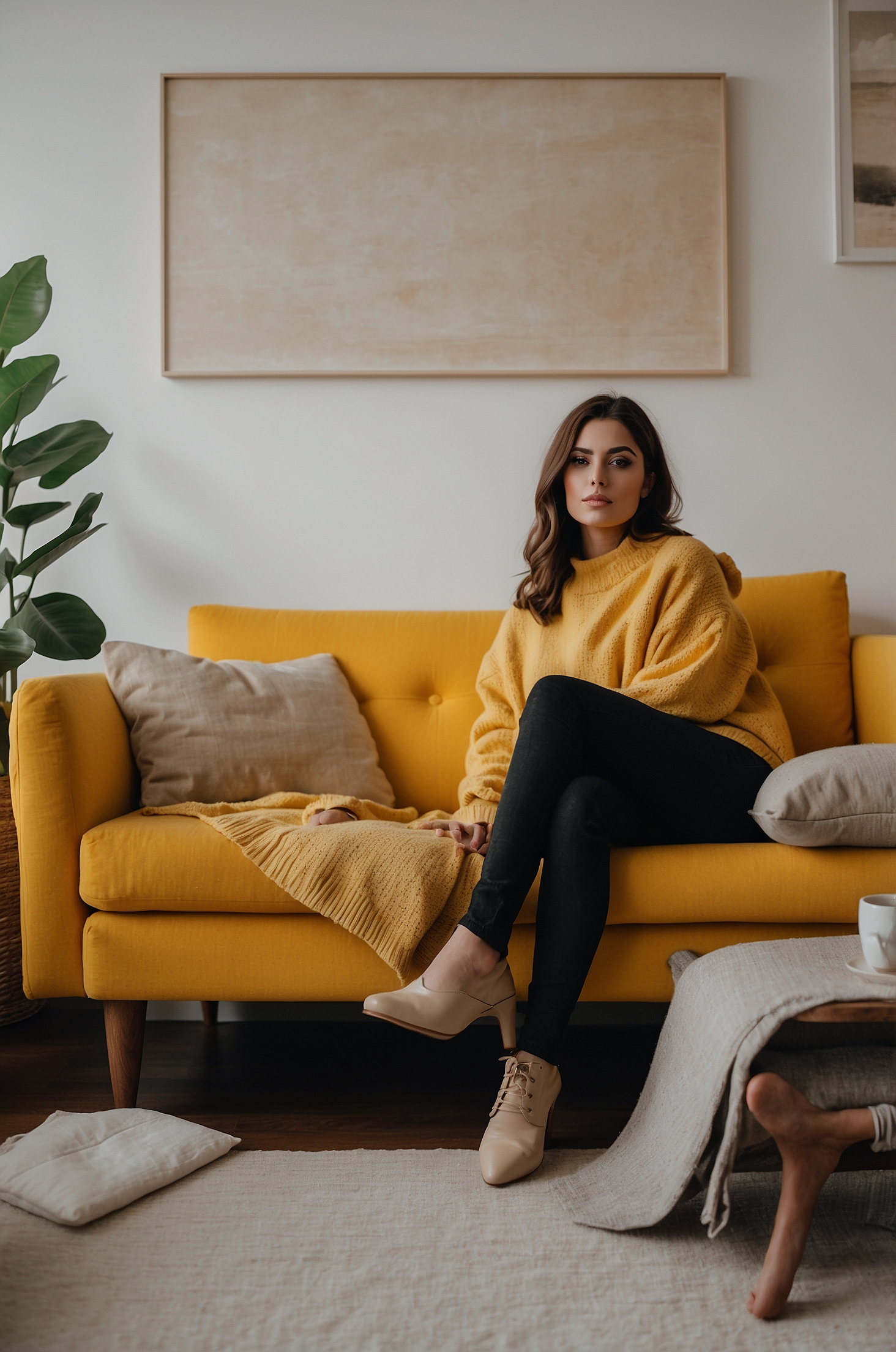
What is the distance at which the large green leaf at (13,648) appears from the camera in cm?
187

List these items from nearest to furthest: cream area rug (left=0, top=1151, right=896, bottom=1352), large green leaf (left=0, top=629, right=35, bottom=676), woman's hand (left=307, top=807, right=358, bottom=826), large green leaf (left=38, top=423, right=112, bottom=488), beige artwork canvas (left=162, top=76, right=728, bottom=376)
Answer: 1. cream area rug (left=0, top=1151, right=896, bottom=1352)
2. woman's hand (left=307, top=807, right=358, bottom=826)
3. large green leaf (left=0, top=629, right=35, bottom=676)
4. large green leaf (left=38, top=423, right=112, bottom=488)
5. beige artwork canvas (left=162, top=76, right=728, bottom=376)

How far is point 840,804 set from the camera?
4.55ft

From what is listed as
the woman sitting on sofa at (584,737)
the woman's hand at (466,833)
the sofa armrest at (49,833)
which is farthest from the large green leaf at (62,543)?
the woman's hand at (466,833)

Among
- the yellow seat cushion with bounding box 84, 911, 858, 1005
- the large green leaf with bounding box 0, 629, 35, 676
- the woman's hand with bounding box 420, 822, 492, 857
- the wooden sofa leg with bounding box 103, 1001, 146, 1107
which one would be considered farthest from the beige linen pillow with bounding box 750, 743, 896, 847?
the large green leaf with bounding box 0, 629, 35, 676

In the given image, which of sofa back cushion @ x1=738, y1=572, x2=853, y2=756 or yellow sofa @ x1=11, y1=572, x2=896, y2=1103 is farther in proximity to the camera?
sofa back cushion @ x1=738, y1=572, x2=853, y2=756

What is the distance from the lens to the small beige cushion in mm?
1236

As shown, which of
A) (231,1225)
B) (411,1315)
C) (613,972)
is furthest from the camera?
(613,972)

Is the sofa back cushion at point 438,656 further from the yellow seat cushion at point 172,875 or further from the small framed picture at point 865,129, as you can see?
the small framed picture at point 865,129

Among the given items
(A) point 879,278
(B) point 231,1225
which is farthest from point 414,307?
(B) point 231,1225

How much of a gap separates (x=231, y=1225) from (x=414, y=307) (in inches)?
74.1

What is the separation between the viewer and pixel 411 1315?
103 centimetres

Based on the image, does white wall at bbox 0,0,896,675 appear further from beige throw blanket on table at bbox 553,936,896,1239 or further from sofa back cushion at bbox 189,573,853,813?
beige throw blanket on table at bbox 553,936,896,1239

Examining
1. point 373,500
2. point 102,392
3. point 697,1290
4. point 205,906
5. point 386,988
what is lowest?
point 697,1290

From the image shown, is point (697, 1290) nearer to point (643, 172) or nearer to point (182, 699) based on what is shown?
point (182, 699)
